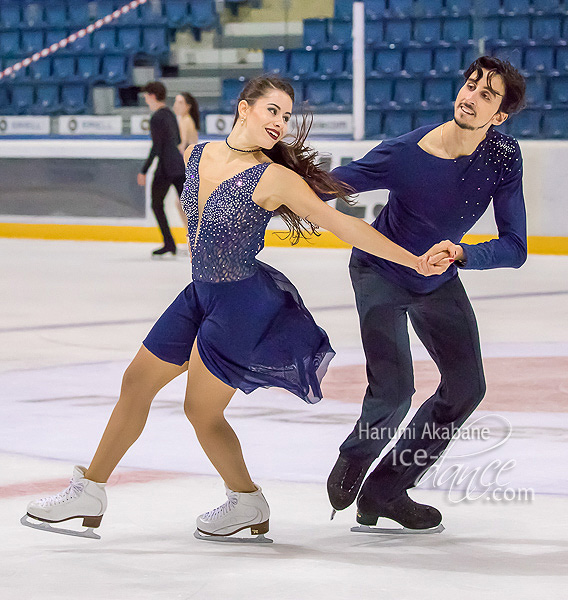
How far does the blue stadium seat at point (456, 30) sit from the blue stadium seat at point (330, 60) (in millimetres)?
1521

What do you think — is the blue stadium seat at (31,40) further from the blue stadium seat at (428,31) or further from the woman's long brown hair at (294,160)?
the woman's long brown hair at (294,160)

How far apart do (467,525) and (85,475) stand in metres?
1.11

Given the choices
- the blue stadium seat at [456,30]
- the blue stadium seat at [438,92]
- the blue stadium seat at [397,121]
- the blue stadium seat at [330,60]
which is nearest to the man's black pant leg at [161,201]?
the blue stadium seat at [397,121]

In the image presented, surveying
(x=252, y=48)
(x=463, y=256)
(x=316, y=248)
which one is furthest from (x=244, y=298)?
(x=252, y=48)

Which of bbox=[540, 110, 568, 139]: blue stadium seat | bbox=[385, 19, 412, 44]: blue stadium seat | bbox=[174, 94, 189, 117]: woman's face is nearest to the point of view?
bbox=[174, 94, 189, 117]: woman's face

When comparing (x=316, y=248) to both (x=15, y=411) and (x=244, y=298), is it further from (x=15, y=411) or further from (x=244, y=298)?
(x=244, y=298)

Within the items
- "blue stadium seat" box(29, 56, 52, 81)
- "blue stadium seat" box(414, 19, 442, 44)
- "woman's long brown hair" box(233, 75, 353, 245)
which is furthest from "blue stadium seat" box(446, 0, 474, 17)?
"woman's long brown hair" box(233, 75, 353, 245)

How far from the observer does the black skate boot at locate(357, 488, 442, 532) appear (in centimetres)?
367

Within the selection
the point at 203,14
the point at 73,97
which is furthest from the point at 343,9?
the point at 73,97

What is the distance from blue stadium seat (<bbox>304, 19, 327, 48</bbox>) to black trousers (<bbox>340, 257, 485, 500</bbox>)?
13.3m

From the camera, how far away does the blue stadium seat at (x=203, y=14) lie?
17.5 meters

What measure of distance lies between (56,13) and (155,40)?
5.58ft

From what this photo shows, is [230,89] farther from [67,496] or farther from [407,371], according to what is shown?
[67,496]

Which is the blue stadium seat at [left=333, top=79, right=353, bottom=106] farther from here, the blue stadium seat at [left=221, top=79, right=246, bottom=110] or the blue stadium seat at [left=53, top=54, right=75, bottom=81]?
the blue stadium seat at [left=53, top=54, right=75, bottom=81]
